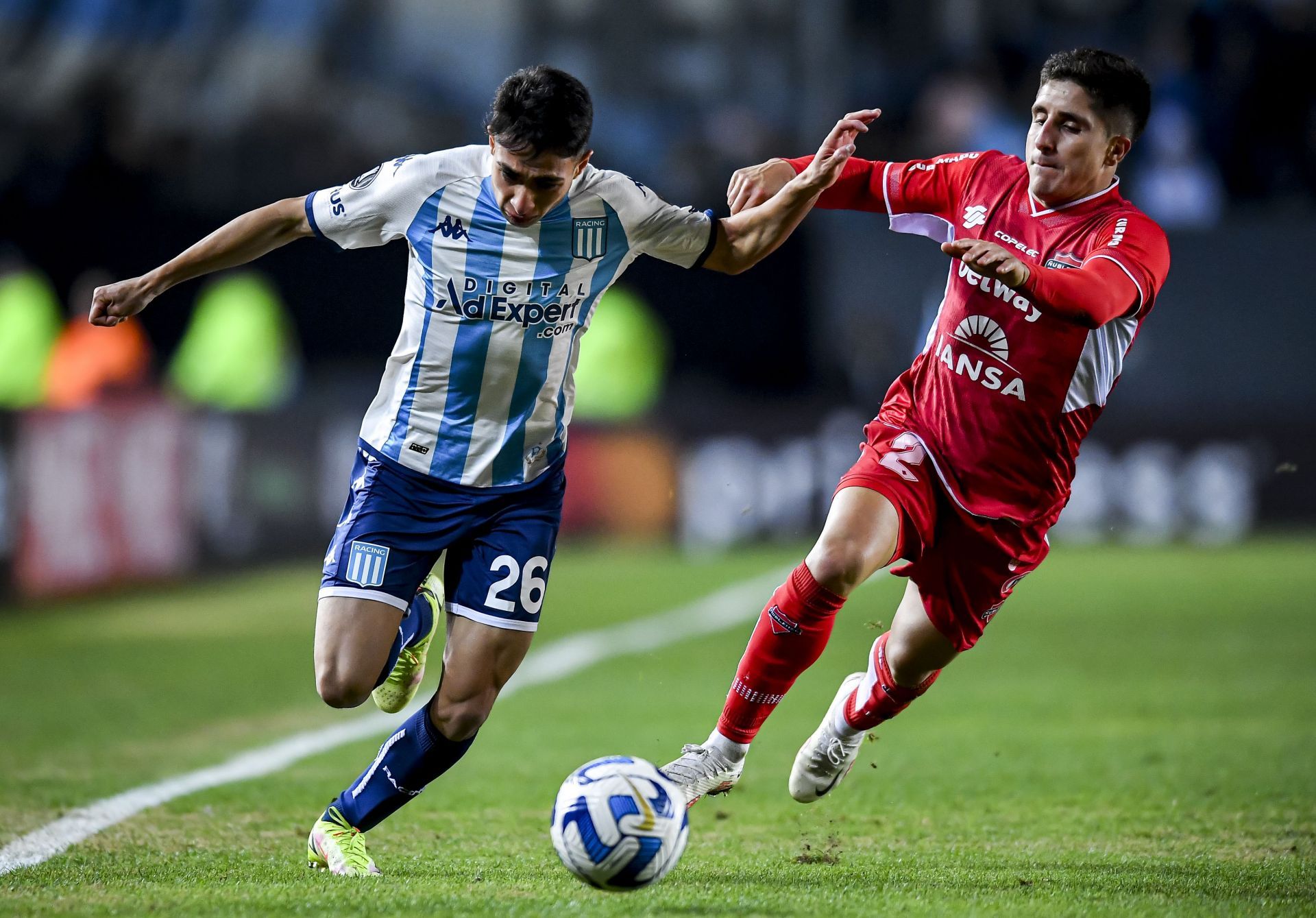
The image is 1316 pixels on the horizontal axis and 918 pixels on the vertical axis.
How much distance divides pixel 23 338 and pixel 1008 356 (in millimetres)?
12065

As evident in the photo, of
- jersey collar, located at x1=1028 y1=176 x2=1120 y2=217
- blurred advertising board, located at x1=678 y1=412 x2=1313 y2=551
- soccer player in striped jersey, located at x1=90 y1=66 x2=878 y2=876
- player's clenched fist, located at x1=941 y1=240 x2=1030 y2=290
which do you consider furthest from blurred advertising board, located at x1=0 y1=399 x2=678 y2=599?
player's clenched fist, located at x1=941 y1=240 x2=1030 y2=290

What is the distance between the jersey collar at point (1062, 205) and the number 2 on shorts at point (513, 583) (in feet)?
6.27

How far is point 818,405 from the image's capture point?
16422 mm

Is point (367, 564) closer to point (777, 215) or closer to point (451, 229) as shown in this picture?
point (451, 229)

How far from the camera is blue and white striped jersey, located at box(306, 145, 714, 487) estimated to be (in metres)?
4.96

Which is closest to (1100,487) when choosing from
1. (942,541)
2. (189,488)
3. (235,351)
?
(235,351)

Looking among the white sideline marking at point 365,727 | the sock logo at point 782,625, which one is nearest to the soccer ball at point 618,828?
the sock logo at point 782,625

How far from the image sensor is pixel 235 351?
52.0 feet

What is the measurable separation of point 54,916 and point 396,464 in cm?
163

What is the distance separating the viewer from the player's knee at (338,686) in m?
4.95

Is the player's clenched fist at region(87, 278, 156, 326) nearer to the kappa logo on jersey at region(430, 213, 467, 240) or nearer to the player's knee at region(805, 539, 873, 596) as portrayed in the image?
the kappa logo on jersey at region(430, 213, 467, 240)

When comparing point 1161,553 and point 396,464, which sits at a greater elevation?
A: point 396,464

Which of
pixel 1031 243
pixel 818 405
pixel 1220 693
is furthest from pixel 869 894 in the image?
pixel 818 405

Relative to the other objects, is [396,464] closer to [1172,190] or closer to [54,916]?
[54,916]
